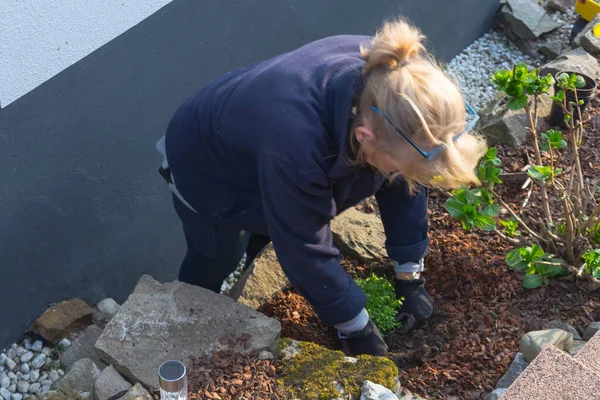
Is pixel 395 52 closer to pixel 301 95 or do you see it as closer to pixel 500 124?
pixel 301 95

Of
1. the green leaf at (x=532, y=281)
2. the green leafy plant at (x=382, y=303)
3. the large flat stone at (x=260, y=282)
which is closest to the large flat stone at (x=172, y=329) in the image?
the large flat stone at (x=260, y=282)

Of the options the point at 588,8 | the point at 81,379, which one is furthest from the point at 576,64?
the point at 81,379

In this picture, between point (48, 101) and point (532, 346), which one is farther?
point (48, 101)

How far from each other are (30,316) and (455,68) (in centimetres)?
424

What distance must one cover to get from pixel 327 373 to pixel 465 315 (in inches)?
37.2

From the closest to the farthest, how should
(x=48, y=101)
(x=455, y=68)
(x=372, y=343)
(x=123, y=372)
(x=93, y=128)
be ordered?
1. (x=123, y=372)
2. (x=372, y=343)
3. (x=48, y=101)
4. (x=93, y=128)
5. (x=455, y=68)

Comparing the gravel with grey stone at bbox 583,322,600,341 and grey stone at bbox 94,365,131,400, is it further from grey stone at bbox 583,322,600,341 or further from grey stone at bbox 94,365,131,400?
grey stone at bbox 94,365,131,400

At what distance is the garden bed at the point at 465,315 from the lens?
3.02 metres

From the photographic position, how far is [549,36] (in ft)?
21.8

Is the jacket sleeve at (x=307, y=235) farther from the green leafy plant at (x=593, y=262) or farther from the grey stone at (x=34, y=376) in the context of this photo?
the grey stone at (x=34, y=376)

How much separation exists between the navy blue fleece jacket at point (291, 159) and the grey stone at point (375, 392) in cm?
31

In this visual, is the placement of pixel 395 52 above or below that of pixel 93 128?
above

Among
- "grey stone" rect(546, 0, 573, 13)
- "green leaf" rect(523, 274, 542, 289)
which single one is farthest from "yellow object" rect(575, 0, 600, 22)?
"green leaf" rect(523, 274, 542, 289)

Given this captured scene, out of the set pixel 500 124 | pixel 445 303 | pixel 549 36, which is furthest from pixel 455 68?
pixel 445 303
